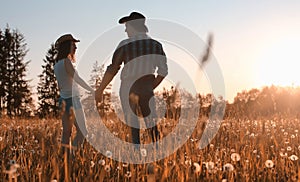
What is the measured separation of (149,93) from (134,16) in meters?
1.15

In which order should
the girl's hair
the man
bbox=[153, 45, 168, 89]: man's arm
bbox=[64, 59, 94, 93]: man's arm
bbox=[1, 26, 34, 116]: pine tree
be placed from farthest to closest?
bbox=[1, 26, 34, 116]: pine tree, the girl's hair, bbox=[64, 59, 94, 93]: man's arm, bbox=[153, 45, 168, 89]: man's arm, the man

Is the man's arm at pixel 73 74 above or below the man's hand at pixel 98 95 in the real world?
above

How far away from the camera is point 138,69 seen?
5.66 m

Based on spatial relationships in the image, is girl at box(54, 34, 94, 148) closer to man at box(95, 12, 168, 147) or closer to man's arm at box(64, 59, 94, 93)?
man's arm at box(64, 59, 94, 93)

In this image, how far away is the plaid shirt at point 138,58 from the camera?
18.6 feet

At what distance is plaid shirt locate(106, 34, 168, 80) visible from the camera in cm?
568

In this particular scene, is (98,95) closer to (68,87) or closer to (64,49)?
(68,87)

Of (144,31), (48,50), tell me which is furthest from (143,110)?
(48,50)

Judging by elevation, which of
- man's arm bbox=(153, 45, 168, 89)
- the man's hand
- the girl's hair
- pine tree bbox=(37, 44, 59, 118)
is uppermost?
pine tree bbox=(37, 44, 59, 118)

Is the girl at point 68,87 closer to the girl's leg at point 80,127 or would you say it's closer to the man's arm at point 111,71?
the girl's leg at point 80,127

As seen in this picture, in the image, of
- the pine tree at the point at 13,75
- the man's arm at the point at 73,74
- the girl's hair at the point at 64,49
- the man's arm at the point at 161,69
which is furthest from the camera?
the pine tree at the point at 13,75

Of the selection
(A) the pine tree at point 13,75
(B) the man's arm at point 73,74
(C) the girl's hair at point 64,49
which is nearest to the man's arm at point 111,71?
(B) the man's arm at point 73,74

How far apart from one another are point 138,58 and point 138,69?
0.16 metres

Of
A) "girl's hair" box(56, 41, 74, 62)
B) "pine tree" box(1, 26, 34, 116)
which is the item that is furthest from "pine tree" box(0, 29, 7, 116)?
"girl's hair" box(56, 41, 74, 62)
